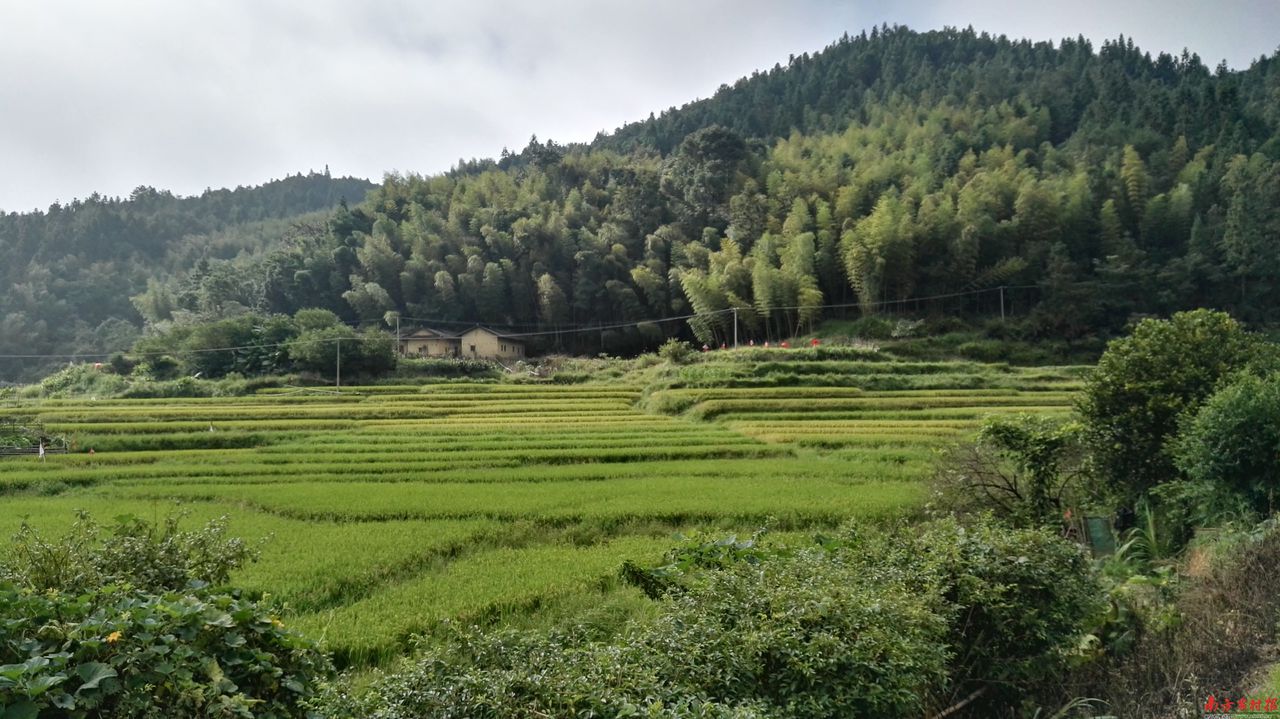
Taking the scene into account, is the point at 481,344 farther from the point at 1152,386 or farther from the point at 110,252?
the point at 110,252

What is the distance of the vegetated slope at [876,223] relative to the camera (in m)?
45.7

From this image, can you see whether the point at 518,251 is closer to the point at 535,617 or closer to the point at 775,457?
the point at 775,457

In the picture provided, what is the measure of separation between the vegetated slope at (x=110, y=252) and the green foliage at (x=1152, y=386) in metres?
76.7

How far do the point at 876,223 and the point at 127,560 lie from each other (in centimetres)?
4786

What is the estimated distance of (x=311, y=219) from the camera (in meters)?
109

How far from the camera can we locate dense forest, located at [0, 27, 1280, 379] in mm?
46906

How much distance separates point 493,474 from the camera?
676 inches

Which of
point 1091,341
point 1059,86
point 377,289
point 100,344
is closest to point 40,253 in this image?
point 100,344

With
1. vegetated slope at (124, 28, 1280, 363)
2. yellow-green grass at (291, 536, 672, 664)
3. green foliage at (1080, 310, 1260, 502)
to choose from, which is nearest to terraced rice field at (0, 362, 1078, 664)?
yellow-green grass at (291, 536, 672, 664)

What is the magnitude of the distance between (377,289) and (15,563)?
199ft

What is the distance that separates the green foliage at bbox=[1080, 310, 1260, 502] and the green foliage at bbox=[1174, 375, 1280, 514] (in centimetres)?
141

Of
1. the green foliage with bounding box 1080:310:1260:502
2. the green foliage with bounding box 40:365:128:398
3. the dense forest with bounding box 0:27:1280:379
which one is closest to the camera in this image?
the green foliage with bounding box 1080:310:1260:502

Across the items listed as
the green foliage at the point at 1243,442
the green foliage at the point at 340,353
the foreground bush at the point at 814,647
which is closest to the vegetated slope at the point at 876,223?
the green foliage at the point at 340,353

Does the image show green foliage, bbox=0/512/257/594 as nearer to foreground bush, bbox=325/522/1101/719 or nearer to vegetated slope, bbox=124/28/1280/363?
foreground bush, bbox=325/522/1101/719
